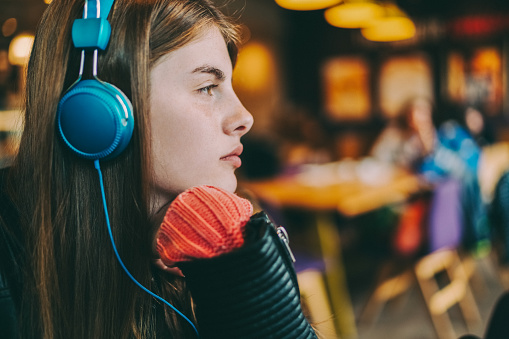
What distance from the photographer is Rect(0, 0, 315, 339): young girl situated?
655 mm

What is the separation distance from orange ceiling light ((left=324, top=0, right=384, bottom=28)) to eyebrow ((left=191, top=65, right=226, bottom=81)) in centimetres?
401

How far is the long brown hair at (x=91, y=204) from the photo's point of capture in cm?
66

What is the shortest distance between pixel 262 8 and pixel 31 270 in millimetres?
7523

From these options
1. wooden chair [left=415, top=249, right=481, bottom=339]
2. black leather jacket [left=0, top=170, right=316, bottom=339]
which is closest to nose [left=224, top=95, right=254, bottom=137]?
black leather jacket [left=0, top=170, right=316, bottom=339]

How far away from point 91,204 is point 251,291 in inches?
12.0

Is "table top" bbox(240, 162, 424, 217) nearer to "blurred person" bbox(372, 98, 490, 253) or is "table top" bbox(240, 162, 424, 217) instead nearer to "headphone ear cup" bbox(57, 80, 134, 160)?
"blurred person" bbox(372, 98, 490, 253)

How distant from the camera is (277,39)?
813 cm

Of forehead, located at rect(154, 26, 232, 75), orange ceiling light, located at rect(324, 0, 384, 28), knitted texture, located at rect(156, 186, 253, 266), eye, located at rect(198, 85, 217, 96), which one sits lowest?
knitted texture, located at rect(156, 186, 253, 266)

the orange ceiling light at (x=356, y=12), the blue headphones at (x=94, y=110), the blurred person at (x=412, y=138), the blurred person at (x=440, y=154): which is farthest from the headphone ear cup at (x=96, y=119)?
the orange ceiling light at (x=356, y=12)

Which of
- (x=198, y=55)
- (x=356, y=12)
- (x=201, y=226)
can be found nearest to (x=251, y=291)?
(x=201, y=226)

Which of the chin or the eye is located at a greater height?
the eye

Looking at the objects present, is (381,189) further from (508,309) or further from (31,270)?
(31,270)

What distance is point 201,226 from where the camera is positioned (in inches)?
20.8

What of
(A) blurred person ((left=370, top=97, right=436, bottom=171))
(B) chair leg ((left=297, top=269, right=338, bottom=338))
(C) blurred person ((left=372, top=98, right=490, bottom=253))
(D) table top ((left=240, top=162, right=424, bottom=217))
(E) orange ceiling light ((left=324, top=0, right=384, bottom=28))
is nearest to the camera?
(B) chair leg ((left=297, top=269, right=338, bottom=338))
